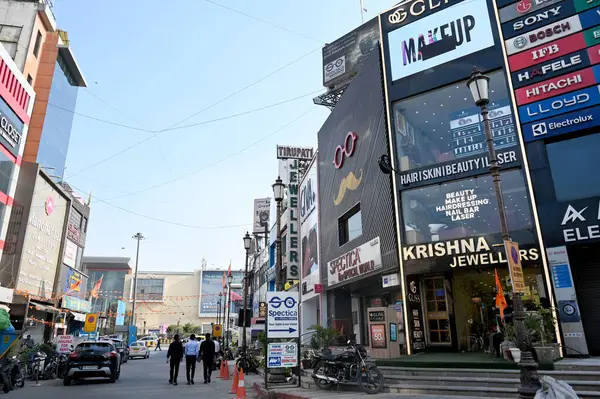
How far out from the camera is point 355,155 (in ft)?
68.6

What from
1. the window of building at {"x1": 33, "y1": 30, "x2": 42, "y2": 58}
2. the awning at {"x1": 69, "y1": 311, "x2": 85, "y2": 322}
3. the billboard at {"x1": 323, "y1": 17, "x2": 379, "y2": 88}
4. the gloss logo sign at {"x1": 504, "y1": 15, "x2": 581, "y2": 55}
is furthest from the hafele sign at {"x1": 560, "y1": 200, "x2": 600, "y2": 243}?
the awning at {"x1": 69, "y1": 311, "x2": 85, "y2": 322}

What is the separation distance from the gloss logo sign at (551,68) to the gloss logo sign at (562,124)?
1.57 m

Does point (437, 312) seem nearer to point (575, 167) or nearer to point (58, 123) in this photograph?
point (575, 167)

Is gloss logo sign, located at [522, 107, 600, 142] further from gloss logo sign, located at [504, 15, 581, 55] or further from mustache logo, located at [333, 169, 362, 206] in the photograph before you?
mustache logo, located at [333, 169, 362, 206]

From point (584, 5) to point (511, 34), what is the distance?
2.31 meters

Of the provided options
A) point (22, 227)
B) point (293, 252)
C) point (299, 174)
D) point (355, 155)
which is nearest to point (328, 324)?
point (293, 252)

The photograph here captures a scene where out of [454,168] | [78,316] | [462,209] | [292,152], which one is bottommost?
[78,316]

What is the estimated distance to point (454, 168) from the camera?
1561 cm

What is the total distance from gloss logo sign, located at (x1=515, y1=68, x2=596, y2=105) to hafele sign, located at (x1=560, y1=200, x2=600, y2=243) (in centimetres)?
391

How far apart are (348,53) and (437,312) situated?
74.2ft

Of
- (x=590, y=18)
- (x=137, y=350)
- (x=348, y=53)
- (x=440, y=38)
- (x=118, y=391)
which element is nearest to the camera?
(x=118, y=391)

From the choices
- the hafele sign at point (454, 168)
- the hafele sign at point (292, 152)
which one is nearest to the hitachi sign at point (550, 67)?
the hafele sign at point (454, 168)

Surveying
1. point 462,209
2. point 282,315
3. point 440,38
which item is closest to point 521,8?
point 440,38

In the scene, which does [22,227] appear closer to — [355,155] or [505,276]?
[355,155]
